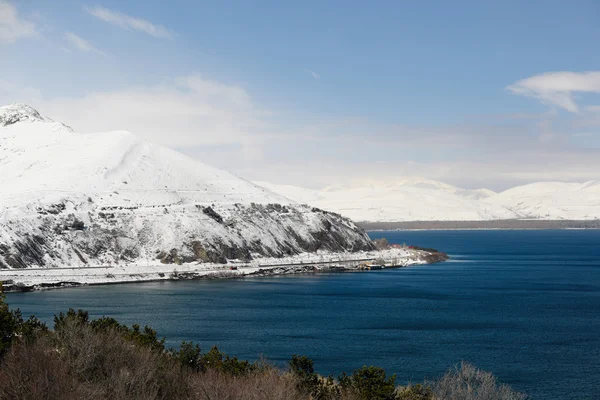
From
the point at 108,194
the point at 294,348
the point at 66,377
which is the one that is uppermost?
the point at 108,194

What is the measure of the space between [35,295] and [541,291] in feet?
220

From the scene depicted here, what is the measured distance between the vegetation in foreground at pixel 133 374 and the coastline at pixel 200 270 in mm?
65619

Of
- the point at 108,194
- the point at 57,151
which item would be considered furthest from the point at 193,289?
the point at 57,151

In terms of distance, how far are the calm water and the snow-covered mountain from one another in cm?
2304

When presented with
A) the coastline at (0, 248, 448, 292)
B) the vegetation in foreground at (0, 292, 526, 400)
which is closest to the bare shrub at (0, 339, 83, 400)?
the vegetation in foreground at (0, 292, 526, 400)

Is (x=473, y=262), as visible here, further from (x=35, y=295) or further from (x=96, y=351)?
(x=96, y=351)

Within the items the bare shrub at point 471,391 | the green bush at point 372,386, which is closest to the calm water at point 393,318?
the bare shrub at point 471,391

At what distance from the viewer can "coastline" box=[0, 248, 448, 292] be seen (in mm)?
102125

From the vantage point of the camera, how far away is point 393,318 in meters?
73.6

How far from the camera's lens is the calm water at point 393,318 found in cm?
5119

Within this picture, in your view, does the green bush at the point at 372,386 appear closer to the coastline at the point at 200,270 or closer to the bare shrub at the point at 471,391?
the bare shrub at the point at 471,391

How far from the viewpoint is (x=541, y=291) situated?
328 feet

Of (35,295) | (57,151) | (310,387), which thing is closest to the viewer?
(310,387)

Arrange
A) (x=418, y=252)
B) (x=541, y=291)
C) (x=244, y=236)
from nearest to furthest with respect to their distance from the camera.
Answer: (x=541, y=291) → (x=244, y=236) → (x=418, y=252)
